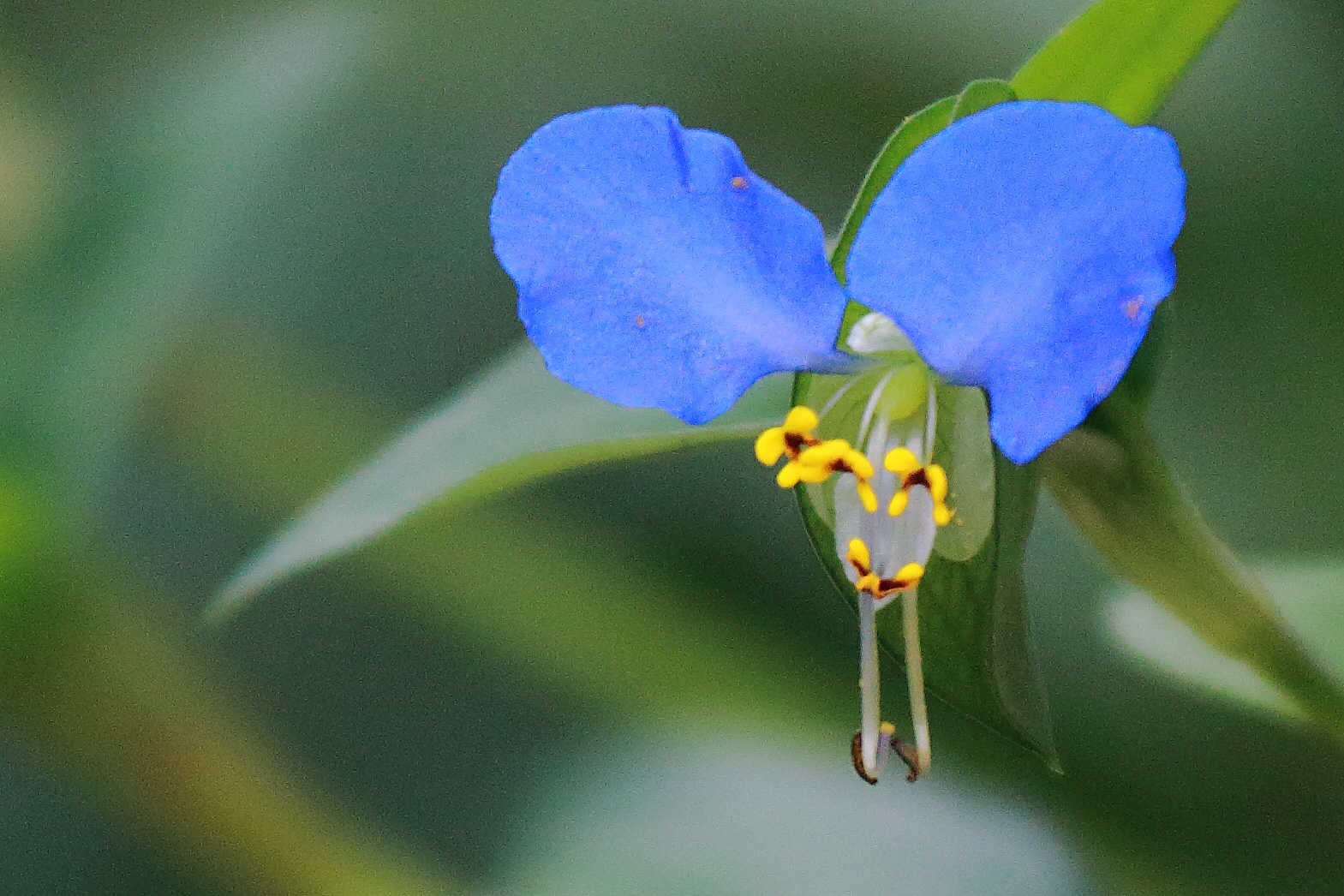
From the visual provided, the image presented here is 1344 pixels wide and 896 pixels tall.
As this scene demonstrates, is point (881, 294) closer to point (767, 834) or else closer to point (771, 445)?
point (771, 445)

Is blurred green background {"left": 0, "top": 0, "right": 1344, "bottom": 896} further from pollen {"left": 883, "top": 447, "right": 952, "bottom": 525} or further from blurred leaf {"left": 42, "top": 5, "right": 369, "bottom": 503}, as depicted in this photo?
pollen {"left": 883, "top": 447, "right": 952, "bottom": 525}

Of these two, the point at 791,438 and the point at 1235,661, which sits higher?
the point at 791,438

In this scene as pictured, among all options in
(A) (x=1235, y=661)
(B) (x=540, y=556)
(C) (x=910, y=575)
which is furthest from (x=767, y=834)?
(C) (x=910, y=575)

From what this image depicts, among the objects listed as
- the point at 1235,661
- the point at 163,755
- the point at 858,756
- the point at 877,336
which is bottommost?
the point at 163,755

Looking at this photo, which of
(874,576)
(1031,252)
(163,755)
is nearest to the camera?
(1031,252)

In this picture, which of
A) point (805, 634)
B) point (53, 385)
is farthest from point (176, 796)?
point (805, 634)

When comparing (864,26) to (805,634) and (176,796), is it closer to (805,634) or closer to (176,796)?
(805,634)
